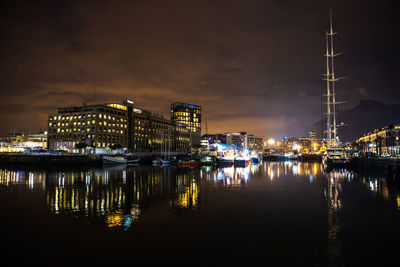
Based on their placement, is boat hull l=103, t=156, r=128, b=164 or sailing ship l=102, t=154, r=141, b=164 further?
sailing ship l=102, t=154, r=141, b=164

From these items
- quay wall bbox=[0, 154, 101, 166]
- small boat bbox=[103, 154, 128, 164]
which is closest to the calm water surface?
quay wall bbox=[0, 154, 101, 166]

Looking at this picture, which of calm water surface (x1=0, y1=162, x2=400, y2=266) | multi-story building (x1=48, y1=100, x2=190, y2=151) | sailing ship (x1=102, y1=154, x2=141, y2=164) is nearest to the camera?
calm water surface (x1=0, y1=162, x2=400, y2=266)

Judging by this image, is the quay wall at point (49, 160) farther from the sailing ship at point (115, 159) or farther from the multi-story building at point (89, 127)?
the multi-story building at point (89, 127)

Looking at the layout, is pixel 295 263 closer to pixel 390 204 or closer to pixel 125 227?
pixel 125 227

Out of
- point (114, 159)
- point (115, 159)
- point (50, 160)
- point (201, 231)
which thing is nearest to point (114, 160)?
point (114, 159)

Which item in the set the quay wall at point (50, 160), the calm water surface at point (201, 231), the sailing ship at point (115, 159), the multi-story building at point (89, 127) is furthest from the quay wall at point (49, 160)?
the calm water surface at point (201, 231)

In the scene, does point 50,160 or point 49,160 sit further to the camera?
point 50,160

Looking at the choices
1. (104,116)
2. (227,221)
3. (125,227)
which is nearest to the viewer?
(125,227)

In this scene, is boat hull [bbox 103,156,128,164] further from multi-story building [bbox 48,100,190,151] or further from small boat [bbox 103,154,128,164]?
multi-story building [bbox 48,100,190,151]

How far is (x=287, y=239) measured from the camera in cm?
1552

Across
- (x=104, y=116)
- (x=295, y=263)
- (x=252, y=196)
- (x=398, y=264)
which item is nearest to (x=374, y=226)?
(x=398, y=264)

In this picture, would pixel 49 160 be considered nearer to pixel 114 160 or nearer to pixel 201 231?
pixel 114 160

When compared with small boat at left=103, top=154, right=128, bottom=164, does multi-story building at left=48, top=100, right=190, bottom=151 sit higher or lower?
higher

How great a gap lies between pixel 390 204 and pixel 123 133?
177 metres
